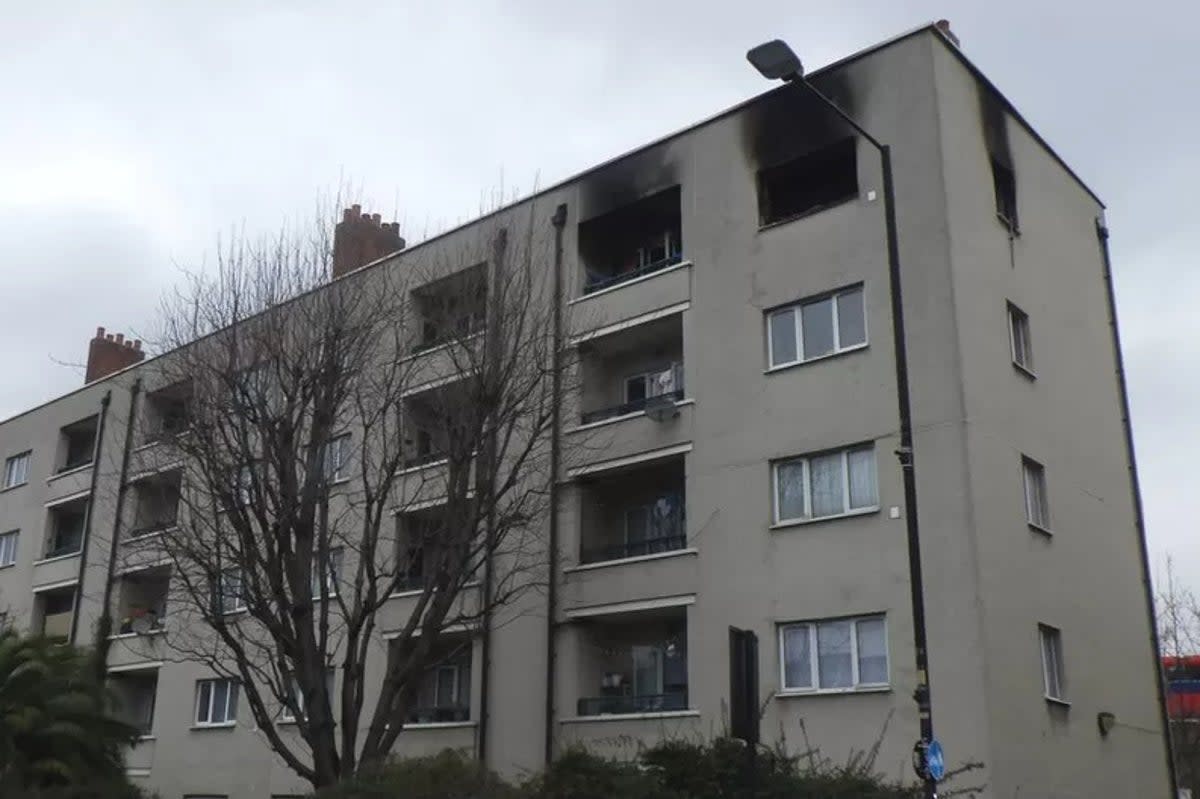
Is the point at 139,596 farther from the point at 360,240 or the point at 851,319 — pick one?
the point at 851,319

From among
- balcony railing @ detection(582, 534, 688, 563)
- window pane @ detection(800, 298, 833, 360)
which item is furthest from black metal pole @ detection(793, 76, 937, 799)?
balcony railing @ detection(582, 534, 688, 563)

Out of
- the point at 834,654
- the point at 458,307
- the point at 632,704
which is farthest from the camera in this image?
the point at 632,704

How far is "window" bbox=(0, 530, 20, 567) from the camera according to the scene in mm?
40259

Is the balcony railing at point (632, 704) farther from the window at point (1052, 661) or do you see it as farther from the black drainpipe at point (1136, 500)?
the black drainpipe at point (1136, 500)

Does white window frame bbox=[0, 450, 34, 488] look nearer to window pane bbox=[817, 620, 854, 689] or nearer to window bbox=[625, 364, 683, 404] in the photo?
window bbox=[625, 364, 683, 404]

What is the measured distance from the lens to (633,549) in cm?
2492

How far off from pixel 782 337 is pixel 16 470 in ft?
95.0

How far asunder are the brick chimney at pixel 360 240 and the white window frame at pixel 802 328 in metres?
7.75

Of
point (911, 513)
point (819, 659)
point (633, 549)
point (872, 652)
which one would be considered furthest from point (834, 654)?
point (911, 513)

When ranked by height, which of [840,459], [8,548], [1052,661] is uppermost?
[8,548]

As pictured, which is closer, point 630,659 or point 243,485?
point 243,485

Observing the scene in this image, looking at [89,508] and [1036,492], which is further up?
[89,508]

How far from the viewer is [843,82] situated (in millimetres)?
23328

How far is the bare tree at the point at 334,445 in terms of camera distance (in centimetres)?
2089
